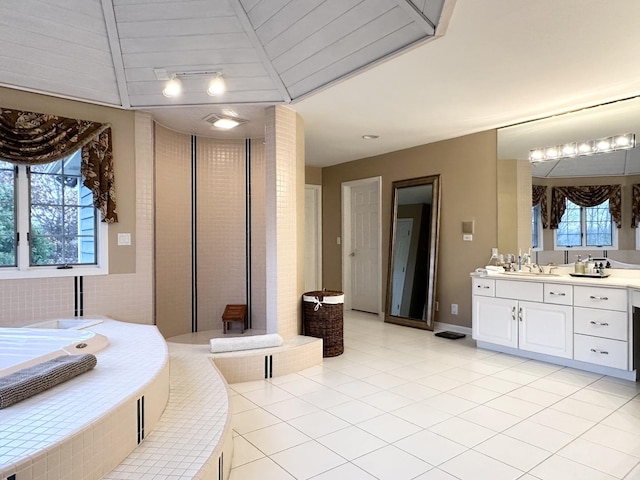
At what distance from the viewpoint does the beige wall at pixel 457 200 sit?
4.55m

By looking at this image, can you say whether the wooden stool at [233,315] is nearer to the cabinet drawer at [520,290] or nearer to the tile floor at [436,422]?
the tile floor at [436,422]

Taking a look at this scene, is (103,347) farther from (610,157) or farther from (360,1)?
(610,157)

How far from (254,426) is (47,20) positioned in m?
3.07

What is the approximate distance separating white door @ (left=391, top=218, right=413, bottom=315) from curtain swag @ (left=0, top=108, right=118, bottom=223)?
344 centimetres

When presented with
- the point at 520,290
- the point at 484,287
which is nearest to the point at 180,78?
the point at 484,287

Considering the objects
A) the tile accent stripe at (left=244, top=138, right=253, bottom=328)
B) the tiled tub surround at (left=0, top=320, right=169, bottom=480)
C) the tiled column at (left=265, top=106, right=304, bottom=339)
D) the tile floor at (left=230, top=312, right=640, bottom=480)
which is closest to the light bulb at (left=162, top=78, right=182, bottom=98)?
the tiled column at (left=265, top=106, right=304, bottom=339)

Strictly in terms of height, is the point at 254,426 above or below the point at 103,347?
below

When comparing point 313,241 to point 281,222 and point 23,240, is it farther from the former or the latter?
point 23,240

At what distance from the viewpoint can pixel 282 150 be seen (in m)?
3.77

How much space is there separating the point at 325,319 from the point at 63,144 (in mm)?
2684

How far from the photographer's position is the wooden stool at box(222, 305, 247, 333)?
4.46 meters

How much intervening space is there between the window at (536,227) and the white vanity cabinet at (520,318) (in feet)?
1.97

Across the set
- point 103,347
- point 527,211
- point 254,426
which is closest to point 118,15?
point 103,347

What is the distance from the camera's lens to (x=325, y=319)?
383 cm
